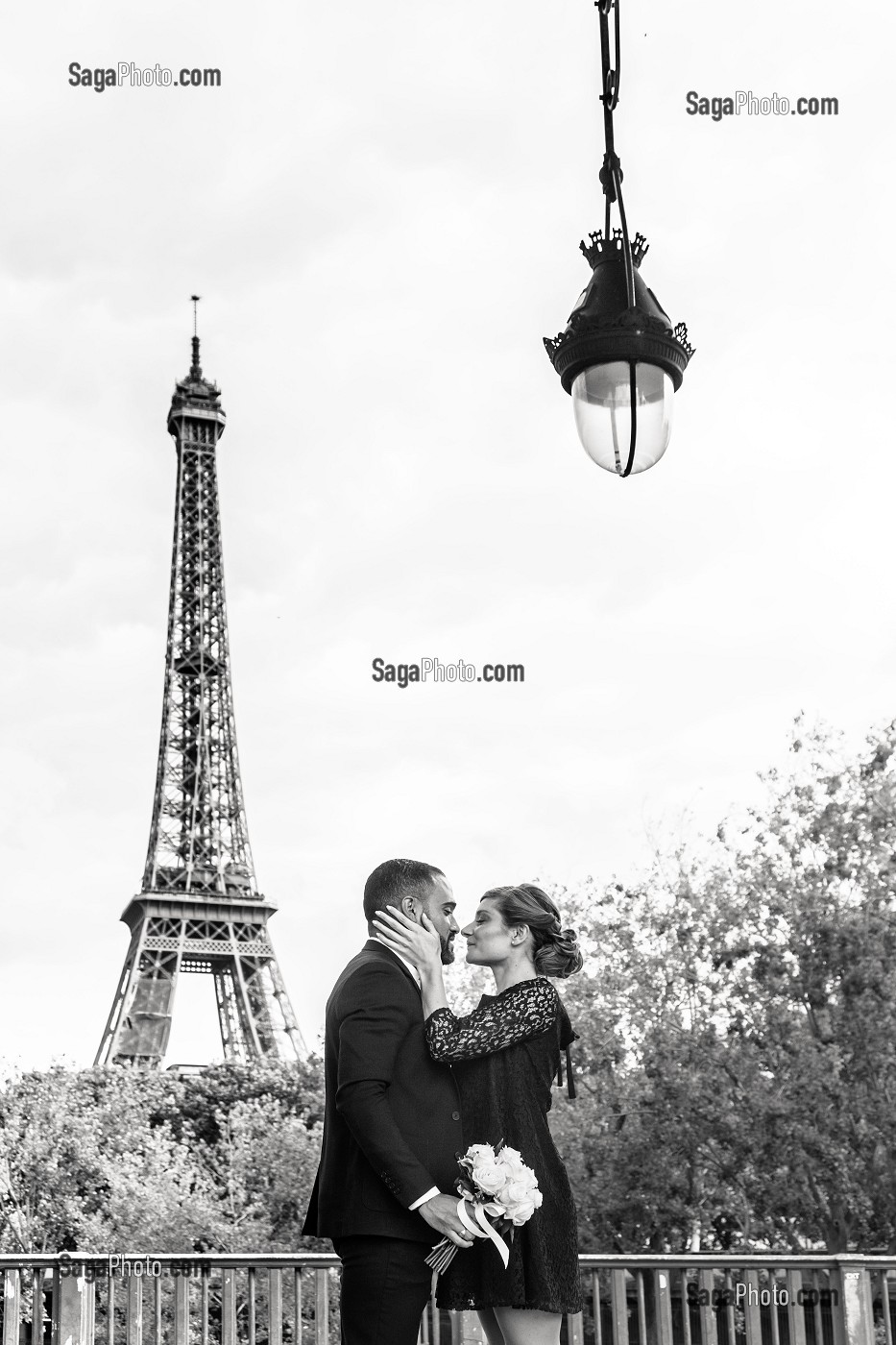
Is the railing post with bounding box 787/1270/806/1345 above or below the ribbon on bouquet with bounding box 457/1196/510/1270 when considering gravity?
below

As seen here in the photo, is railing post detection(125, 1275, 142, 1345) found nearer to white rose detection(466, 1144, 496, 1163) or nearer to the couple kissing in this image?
the couple kissing

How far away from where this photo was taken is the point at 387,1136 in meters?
4.00

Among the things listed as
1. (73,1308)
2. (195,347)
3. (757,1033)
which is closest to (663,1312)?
(73,1308)

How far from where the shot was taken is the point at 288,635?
115 ft

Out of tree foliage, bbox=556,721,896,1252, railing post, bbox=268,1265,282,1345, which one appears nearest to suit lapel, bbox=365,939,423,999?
railing post, bbox=268,1265,282,1345

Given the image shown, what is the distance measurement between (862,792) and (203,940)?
35127mm

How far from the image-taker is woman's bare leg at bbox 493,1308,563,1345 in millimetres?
4250

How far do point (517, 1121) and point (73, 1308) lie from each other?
388 cm
